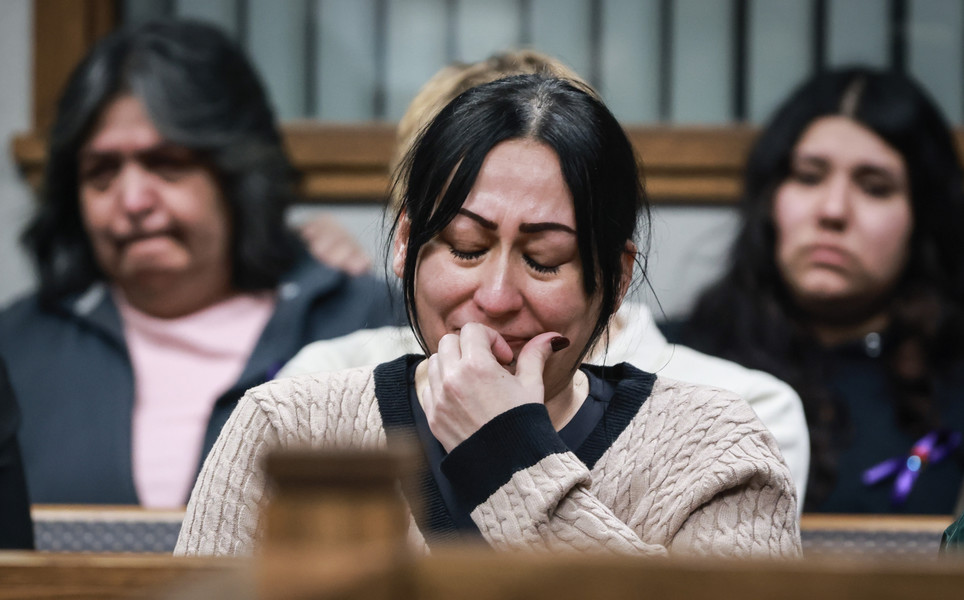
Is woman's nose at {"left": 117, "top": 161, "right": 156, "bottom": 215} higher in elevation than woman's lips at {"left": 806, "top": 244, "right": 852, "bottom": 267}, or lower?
higher

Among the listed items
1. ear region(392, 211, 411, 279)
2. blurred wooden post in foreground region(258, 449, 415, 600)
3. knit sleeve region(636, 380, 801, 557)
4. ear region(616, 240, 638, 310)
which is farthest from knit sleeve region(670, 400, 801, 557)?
blurred wooden post in foreground region(258, 449, 415, 600)

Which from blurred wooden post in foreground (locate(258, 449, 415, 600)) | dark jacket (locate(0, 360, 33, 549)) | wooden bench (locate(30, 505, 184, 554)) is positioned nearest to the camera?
blurred wooden post in foreground (locate(258, 449, 415, 600))

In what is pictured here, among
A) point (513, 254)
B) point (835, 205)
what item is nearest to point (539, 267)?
point (513, 254)

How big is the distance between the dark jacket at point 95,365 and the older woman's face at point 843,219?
0.65 m

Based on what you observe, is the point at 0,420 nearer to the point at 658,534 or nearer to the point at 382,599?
the point at 658,534

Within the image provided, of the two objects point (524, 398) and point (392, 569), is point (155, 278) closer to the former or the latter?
point (524, 398)

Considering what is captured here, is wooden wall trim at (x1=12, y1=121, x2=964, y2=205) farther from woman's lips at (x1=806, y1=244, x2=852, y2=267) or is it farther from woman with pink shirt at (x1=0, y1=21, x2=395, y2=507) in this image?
woman's lips at (x1=806, y1=244, x2=852, y2=267)

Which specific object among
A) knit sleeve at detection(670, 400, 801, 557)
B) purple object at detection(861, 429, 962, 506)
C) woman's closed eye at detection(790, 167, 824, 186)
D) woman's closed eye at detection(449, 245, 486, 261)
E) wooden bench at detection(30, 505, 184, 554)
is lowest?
purple object at detection(861, 429, 962, 506)

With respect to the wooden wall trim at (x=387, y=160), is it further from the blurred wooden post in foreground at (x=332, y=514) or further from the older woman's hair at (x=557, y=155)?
the blurred wooden post in foreground at (x=332, y=514)

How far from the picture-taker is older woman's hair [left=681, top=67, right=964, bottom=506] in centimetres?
169

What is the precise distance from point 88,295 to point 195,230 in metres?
0.23

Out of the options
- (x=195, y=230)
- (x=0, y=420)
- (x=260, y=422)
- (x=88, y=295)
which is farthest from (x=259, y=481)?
(x=88, y=295)

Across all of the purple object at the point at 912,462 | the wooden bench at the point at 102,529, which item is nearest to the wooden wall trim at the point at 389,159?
the purple object at the point at 912,462

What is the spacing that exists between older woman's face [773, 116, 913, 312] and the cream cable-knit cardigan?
0.97 meters
